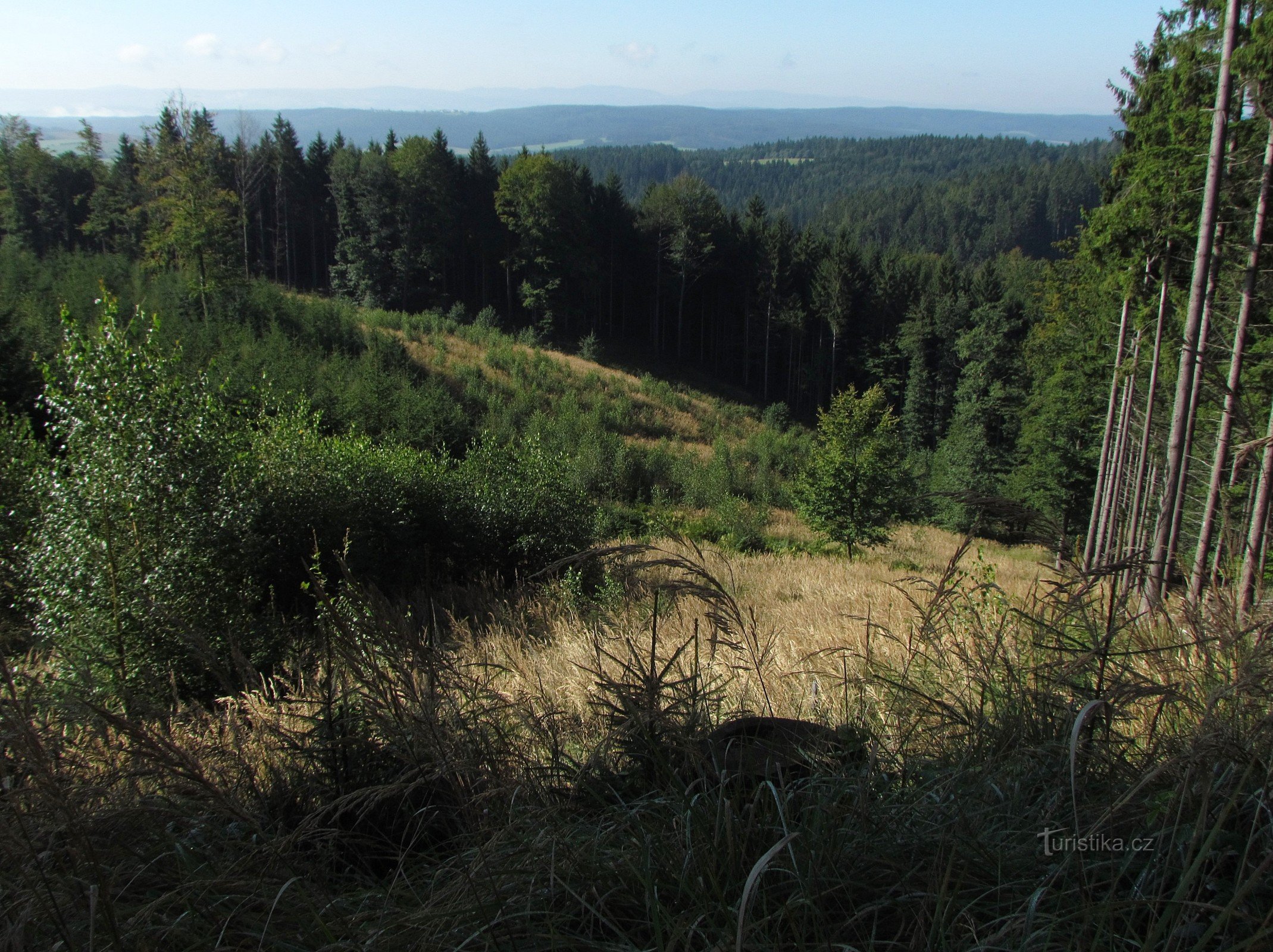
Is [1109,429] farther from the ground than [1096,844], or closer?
closer

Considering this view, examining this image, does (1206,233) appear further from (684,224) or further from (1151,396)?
(684,224)

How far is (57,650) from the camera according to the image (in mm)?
2990

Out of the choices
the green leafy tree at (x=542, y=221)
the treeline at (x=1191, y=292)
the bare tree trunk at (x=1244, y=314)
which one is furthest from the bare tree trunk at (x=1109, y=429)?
the green leafy tree at (x=542, y=221)

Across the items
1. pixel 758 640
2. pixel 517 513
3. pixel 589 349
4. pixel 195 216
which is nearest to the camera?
pixel 758 640

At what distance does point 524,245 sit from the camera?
5409cm

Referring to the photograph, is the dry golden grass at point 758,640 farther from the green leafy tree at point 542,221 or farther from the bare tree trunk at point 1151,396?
the green leafy tree at point 542,221

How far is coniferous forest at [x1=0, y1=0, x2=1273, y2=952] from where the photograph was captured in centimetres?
184

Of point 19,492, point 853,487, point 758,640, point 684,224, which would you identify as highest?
point 684,224

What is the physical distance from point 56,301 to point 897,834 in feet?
123

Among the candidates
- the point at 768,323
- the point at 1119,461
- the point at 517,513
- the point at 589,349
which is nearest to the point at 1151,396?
the point at 1119,461

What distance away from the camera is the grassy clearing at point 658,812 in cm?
172

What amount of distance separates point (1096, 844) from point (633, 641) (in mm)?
1702

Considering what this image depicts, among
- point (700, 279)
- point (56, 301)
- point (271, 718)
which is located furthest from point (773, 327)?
point (271, 718)

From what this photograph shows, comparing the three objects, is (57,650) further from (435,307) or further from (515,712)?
(435,307)
